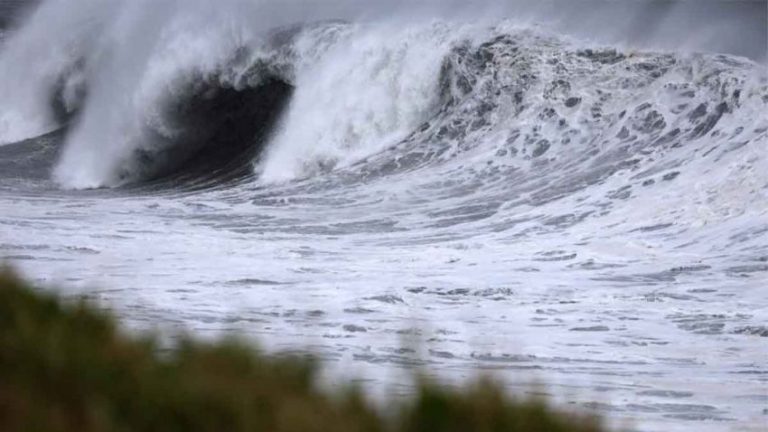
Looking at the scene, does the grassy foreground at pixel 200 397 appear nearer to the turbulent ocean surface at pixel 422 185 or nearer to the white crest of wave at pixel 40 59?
the turbulent ocean surface at pixel 422 185

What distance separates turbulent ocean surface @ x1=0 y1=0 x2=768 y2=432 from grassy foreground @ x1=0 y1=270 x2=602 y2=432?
58cm

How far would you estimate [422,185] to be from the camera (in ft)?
65.3

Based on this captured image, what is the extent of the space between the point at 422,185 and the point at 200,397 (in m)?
16.6

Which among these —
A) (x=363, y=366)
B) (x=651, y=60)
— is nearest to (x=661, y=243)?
(x=363, y=366)

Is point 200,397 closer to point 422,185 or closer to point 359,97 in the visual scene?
point 422,185

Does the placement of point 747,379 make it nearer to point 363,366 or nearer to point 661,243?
point 363,366

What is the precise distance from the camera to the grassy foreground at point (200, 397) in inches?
128

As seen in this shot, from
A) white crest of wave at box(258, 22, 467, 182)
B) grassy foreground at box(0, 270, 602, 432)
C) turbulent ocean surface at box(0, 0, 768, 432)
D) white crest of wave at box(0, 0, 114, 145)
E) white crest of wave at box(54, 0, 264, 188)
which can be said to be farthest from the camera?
white crest of wave at box(0, 0, 114, 145)

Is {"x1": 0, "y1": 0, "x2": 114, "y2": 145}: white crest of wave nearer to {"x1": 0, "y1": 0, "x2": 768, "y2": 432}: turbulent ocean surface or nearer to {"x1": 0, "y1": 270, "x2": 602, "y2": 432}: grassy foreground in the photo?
{"x1": 0, "y1": 0, "x2": 768, "y2": 432}: turbulent ocean surface

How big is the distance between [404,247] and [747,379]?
21.8 ft

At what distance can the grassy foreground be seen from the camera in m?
3.26

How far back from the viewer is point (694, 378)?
357 inches

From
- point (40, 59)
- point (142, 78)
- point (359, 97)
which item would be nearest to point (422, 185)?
point (359, 97)

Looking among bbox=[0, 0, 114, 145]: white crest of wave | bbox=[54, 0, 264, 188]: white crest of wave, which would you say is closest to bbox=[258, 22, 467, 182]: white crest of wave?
bbox=[54, 0, 264, 188]: white crest of wave
